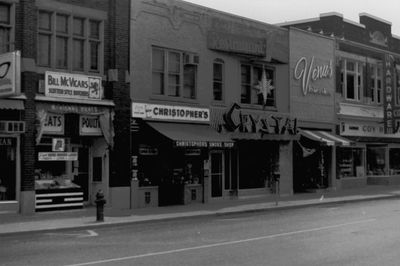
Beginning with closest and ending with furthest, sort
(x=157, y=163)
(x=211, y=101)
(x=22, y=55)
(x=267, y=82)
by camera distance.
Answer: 1. (x=22, y=55)
2. (x=157, y=163)
3. (x=211, y=101)
4. (x=267, y=82)

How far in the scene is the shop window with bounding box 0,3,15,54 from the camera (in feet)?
61.0

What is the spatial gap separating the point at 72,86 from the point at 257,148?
1044 centimetres

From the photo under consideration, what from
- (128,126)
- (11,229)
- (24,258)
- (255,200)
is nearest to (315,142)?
(255,200)

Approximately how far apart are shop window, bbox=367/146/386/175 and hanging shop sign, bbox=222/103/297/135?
31.9ft

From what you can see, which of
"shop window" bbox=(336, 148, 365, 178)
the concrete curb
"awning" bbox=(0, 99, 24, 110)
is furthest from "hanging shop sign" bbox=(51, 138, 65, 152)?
"shop window" bbox=(336, 148, 365, 178)

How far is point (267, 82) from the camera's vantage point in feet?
90.9

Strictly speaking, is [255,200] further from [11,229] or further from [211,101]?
[11,229]

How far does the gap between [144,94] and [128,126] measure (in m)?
1.50

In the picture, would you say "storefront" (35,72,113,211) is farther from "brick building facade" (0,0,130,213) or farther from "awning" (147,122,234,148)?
"awning" (147,122,234,148)

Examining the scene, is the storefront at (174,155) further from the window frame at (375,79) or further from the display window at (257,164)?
the window frame at (375,79)

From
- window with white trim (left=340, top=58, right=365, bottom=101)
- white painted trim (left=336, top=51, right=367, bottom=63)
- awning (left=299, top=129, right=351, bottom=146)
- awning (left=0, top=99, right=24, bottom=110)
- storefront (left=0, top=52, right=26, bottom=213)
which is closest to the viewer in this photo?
awning (left=0, top=99, right=24, bottom=110)

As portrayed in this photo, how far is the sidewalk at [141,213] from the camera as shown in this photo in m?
16.0

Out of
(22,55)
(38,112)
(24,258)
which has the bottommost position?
(24,258)

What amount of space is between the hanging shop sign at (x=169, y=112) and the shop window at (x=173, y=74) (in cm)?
64
